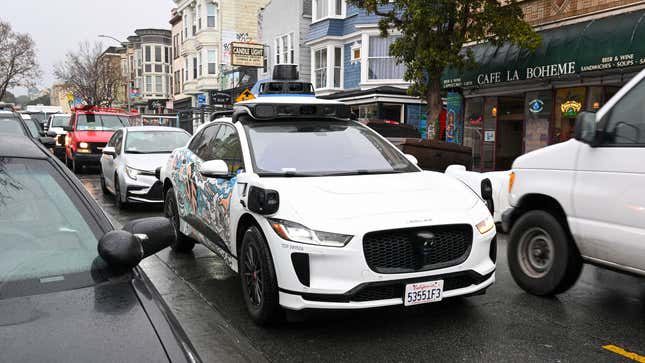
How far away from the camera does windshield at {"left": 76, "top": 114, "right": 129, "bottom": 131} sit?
1834 centimetres

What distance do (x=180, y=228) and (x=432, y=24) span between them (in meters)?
10.4

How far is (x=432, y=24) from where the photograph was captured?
1482 centimetres

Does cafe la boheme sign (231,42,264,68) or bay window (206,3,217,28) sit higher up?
bay window (206,3,217,28)

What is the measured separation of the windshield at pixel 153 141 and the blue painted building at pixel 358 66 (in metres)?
14.0

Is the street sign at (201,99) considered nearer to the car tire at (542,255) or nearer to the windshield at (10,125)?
the windshield at (10,125)

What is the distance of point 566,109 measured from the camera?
15.1 metres

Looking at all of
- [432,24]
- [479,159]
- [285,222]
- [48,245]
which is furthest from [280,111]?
[479,159]

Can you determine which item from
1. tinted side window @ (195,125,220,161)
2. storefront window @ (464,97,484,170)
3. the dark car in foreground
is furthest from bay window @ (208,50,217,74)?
the dark car in foreground

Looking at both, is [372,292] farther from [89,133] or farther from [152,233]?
[89,133]

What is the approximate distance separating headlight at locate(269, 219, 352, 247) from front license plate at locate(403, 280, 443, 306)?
58 cm

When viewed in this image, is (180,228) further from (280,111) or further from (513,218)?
(513,218)

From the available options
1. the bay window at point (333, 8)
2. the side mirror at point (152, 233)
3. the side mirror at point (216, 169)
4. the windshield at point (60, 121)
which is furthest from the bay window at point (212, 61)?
the side mirror at point (152, 233)

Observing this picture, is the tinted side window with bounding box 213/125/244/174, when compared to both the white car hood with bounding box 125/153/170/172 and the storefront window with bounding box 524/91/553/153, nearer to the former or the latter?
the white car hood with bounding box 125/153/170/172

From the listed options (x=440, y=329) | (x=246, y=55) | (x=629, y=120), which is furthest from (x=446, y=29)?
(x=246, y=55)
